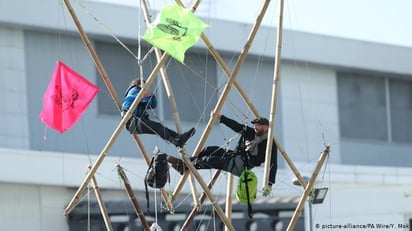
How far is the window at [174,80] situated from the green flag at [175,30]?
12.3 meters

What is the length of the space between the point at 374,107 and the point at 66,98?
60.8 ft

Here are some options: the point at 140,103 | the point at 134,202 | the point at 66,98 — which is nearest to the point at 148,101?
the point at 140,103

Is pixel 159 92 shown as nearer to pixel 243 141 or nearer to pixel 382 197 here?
pixel 382 197

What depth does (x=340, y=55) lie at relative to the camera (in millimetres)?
37031

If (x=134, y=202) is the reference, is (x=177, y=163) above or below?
above

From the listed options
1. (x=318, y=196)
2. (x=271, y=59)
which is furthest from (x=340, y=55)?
(x=318, y=196)

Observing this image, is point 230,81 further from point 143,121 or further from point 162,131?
point 143,121

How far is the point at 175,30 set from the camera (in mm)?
18188

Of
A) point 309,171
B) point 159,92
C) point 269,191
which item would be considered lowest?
point 269,191

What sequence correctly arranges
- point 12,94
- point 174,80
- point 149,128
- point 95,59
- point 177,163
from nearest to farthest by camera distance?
point 149,128 → point 177,163 → point 95,59 → point 12,94 → point 174,80

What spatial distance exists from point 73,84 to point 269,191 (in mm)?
4212

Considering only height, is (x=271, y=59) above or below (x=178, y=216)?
above

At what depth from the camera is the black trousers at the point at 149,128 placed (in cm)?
1850

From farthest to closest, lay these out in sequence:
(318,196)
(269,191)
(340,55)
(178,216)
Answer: (340,55), (178,216), (318,196), (269,191)
